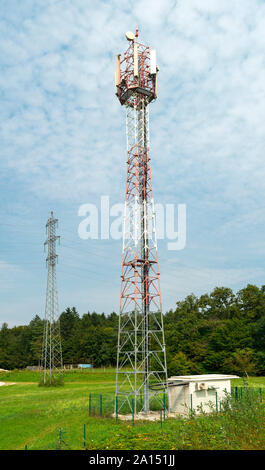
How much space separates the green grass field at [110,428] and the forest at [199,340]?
29558 mm

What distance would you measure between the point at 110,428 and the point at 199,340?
51844 mm

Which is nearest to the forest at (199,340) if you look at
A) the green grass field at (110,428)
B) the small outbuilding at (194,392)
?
the green grass field at (110,428)

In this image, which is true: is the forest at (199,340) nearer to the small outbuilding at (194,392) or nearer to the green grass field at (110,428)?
the green grass field at (110,428)

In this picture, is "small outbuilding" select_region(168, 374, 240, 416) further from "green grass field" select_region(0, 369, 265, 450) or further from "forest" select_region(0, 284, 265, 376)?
"forest" select_region(0, 284, 265, 376)

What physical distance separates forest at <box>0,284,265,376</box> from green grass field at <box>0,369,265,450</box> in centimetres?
2956

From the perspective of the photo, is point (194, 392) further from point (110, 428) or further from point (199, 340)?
point (199, 340)

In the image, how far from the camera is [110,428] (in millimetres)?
21438

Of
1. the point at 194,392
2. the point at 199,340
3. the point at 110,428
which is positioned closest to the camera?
the point at 110,428

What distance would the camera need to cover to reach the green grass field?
11391 mm

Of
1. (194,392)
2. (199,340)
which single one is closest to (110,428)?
(194,392)

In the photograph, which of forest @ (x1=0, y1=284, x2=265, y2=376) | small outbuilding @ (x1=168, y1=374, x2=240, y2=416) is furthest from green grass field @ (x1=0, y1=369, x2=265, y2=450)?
forest @ (x1=0, y1=284, x2=265, y2=376)

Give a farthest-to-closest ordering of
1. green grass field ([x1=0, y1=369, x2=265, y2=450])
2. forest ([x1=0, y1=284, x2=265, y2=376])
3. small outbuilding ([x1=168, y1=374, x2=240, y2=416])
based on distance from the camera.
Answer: forest ([x1=0, y1=284, x2=265, y2=376]), small outbuilding ([x1=168, y1=374, x2=240, y2=416]), green grass field ([x1=0, y1=369, x2=265, y2=450])

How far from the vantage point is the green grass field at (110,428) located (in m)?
11.4
